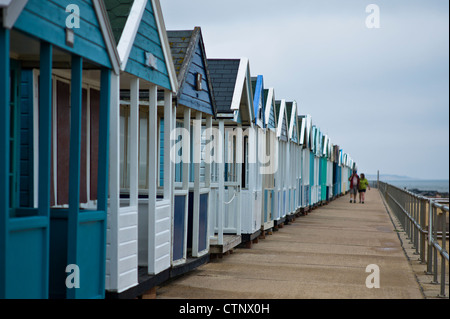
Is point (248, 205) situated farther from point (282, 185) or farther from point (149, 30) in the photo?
point (149, 30)

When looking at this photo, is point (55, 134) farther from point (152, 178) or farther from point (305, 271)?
point (305, 271)

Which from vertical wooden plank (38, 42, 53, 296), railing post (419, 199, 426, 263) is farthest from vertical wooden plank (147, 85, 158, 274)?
railing post (419, 199, 426, 263)

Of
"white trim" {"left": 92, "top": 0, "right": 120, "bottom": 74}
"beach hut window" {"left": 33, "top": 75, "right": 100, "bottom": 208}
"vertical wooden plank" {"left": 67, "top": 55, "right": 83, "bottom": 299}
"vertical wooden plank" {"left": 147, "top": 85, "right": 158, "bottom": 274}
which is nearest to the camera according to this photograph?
"vertical wooden plank" {"left": 67, "top": 55, "right": 83, "bottom": 299}

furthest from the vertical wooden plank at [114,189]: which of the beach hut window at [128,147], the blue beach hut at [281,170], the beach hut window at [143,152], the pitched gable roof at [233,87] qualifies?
the blue beach hut at [281,170]

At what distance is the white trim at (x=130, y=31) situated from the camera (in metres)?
6.35

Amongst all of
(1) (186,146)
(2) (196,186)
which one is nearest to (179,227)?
(2) (196,186)

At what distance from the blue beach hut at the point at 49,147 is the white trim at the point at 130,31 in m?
0.20

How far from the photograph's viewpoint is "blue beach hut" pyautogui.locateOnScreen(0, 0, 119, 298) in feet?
14.3

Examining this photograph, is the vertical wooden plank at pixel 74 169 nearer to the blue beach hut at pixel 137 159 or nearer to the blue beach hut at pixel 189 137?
the blue beach hut at pixel 137 159

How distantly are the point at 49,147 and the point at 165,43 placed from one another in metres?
3.29

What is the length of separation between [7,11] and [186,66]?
186 inches

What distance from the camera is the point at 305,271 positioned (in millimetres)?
9969

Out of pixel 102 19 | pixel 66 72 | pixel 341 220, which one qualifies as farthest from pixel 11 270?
pixel 341 220

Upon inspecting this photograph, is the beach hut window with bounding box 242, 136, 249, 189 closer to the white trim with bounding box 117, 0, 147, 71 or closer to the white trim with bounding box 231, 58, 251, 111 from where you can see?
the white trim with bounding box 231, 58, 251, 111
